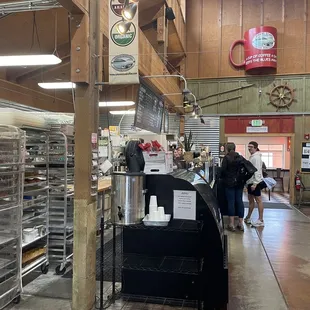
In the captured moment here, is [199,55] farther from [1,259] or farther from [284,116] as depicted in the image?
[1,259]

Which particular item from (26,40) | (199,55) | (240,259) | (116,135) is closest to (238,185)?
(240,259)

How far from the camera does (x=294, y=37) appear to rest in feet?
33.8

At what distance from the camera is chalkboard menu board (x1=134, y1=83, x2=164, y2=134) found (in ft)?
16.0

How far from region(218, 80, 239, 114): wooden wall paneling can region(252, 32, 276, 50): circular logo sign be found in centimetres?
122

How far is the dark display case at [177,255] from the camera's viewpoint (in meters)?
3.05

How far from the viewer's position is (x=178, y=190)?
319cm

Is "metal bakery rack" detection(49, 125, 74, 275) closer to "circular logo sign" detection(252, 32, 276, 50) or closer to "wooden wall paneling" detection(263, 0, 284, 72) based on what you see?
"circular logo sign" detection(252, 32, 276, 50)

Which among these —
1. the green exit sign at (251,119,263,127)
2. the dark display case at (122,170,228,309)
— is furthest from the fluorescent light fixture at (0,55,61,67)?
the green exit sign at (251,119,263,127)

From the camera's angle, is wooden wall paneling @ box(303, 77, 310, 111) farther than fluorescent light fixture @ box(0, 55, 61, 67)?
Yes

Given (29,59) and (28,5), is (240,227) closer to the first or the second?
(29,59)

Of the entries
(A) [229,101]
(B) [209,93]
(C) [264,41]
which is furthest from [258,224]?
(C) [264,41]

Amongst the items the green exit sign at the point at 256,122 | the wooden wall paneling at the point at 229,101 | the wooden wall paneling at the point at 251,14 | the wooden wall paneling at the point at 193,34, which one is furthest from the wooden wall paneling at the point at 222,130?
the wooden wall paneling at the point at 251,14

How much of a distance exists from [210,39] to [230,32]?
0.66 m

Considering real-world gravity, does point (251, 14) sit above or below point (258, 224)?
above
